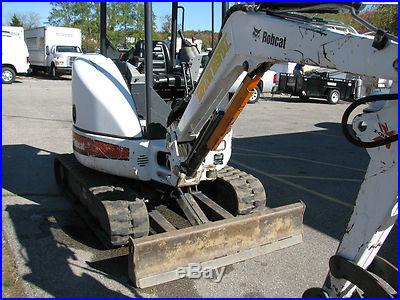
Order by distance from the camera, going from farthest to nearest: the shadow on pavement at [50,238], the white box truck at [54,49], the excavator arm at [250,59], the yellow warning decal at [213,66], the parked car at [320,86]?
the white box truck at [54,49], the parked car at [320,86], the shadow on pavement at [50,238], the yellow warning decal at [213,66], the excavator arm at [250,59]

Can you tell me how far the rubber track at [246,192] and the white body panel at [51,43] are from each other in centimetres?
2268

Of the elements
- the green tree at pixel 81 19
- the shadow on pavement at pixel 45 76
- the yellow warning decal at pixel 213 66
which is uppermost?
the green tree at pixel 81 19

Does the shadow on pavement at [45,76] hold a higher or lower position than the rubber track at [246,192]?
higher

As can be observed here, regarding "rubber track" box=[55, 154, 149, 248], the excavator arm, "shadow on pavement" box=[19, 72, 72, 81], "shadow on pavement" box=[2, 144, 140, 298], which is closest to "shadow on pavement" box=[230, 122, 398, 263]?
the excavator arm

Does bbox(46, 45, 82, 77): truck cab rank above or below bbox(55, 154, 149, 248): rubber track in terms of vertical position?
above

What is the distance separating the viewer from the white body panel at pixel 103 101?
4609 millimetres

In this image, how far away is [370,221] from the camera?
239 cm

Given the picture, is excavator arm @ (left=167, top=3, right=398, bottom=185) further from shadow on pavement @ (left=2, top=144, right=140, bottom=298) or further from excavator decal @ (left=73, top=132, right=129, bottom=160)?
shadow on pavement @ (left=2, top=144, right=140, bottom=298)

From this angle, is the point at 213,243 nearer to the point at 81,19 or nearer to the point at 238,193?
the point at 238,193

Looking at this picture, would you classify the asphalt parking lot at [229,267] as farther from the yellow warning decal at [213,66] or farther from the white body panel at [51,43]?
the white body panel at [51,43]

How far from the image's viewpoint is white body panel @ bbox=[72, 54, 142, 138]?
461 cm

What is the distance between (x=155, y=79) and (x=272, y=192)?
7.87 ft

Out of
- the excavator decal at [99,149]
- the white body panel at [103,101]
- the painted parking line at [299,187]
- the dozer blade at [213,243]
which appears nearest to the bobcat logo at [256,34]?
the dozer blade at [213,243]

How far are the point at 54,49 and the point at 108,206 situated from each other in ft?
79.3
